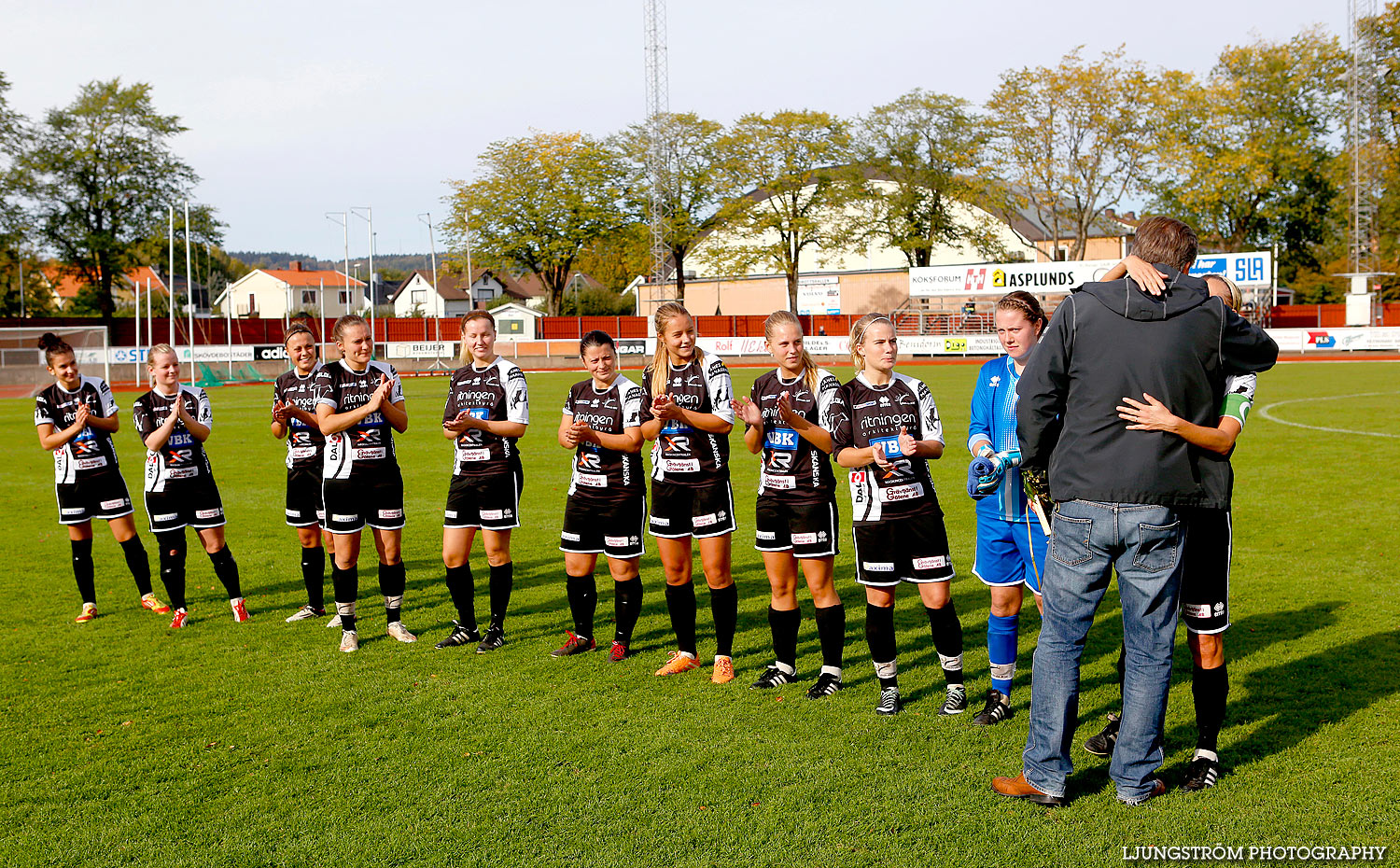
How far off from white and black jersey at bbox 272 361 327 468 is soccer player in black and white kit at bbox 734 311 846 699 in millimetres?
3284

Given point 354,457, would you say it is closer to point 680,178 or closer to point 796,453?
point 796,453

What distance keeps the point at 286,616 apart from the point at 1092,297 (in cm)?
624

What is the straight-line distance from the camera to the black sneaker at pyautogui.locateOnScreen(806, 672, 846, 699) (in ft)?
18.1

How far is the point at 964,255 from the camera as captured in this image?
6306 centimetres

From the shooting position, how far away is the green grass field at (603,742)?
3883 mm

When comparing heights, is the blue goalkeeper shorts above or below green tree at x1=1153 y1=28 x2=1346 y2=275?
below

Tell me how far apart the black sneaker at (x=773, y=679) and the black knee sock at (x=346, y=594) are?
281 cm

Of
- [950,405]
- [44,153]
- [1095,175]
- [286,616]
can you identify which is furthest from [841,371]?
[44,153]

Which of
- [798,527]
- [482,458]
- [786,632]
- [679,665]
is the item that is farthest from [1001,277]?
[798,527]

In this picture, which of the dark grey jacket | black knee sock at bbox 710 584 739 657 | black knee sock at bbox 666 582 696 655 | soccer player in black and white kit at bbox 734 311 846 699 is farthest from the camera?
black knee sock at bbox 666 582 696 655

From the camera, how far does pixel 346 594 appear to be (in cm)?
677

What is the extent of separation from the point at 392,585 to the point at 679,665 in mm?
2219

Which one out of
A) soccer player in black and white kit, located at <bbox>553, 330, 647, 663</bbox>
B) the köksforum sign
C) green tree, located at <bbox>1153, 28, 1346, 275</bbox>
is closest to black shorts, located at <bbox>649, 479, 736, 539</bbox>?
soccer player in black and white kit, located at <bbox>553, 330, 647, 663</bbox>

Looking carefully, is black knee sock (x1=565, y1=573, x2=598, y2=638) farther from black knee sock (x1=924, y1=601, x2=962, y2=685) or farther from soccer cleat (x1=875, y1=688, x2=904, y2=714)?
black knee sock (x1=924, y1=601, x2=962, y2=685)
